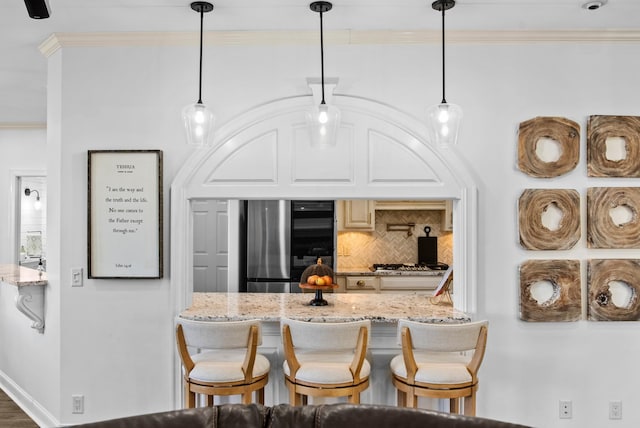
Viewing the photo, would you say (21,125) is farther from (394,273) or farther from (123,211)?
(394,273)

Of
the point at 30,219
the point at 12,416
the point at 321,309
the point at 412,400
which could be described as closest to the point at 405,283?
the point at 321,309

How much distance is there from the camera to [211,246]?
18.5 ft

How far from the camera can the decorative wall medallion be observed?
9.62 ft

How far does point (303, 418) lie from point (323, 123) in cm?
149

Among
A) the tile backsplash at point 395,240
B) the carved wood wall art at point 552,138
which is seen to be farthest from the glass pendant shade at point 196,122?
the tile backsplash at point 395,240

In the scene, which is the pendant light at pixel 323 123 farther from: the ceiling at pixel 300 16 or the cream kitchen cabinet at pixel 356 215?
the cream kitchen cabinet at pixel 356 215

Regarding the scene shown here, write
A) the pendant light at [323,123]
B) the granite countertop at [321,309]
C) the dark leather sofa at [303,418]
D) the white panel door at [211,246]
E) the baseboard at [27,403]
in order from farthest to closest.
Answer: the white panel door at [211,246] < the baseboard at [27,403] < the granite countertop at [321,309] < the pendant light at [323,123] < the dark leather sofa at [303,418]

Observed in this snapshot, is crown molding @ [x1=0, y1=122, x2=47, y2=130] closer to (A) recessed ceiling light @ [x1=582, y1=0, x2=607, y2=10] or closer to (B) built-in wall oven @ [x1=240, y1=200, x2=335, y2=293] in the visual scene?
(B) built-in wall oven @ [x1=240, y1=200, x2=335, y2=293]

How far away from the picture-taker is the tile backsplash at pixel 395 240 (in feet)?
20.0

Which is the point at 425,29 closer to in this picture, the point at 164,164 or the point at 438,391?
the point at 164,164

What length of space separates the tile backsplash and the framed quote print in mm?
3374

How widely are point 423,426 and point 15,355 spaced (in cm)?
373

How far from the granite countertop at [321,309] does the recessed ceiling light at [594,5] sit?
1868 millimetres

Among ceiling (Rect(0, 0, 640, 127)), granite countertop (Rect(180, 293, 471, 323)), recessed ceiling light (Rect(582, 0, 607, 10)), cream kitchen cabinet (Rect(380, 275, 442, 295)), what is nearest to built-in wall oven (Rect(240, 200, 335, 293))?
cream kitchen cabinet (Rect(380, 275, 442, 295))
